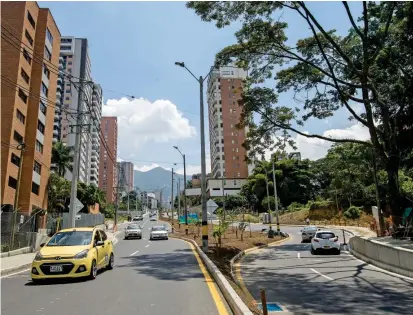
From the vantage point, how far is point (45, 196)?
48.6m

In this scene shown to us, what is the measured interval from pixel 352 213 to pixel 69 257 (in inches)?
2163

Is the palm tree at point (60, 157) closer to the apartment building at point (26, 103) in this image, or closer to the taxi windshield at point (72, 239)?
the apartment building at point (26, 103)

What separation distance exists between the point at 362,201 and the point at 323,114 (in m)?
42.3

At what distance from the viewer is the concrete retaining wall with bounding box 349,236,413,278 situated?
1314 centimetres

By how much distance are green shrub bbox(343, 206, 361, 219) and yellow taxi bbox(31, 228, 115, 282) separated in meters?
52.7

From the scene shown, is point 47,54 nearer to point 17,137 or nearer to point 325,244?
point 17,137

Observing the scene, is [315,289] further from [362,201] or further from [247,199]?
[247,199]

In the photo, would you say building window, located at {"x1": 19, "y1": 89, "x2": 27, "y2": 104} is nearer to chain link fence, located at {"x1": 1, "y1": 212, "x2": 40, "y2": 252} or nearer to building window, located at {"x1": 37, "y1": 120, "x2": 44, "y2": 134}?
building window, located at {"x1": 37, "y1": 120, "x2": 44, "y2": 134}

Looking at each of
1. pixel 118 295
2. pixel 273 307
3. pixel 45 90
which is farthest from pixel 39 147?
pixel 273 307

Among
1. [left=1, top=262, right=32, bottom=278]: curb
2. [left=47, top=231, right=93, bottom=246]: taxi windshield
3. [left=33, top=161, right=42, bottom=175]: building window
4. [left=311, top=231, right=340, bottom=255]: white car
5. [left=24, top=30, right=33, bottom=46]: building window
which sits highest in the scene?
[left=24, top=30, right=33, bottom=46]: building window

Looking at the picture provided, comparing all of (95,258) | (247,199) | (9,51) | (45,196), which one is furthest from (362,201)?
(95,258)

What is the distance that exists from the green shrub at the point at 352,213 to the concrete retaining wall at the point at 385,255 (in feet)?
131

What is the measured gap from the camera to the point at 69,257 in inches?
412

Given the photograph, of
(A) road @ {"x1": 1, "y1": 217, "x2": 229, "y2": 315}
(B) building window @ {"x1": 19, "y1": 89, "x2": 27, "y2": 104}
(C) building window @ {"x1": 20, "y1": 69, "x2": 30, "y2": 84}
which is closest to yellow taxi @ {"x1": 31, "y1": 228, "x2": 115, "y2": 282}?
(A) road @ {"x1": 1, "y1": 217, "x2": 229, "y2": 315}
